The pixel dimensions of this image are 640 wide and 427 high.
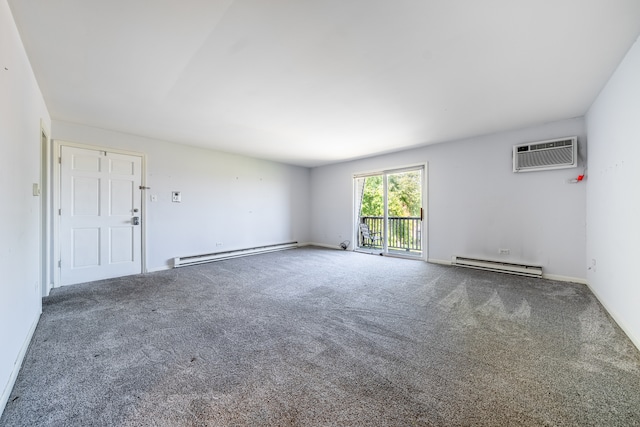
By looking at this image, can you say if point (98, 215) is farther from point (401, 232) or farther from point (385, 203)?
point (401, 232)

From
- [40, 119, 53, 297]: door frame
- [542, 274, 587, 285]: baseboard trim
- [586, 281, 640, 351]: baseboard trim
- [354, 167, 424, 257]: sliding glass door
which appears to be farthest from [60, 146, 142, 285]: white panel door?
[542, 274, 587, 285]: baseboard trim

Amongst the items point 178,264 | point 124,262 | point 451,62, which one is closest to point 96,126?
point 124,262

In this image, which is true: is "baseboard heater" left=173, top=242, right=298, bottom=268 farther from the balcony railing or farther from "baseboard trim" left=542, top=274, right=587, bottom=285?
"baseboard trim" left=542, top=274, right=587, bottom=285

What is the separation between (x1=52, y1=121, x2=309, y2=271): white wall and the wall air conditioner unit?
4.99 meters

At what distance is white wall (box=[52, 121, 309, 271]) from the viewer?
4465 mm

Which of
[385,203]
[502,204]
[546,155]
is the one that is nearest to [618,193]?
[546,155]

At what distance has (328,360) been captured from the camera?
1.84m

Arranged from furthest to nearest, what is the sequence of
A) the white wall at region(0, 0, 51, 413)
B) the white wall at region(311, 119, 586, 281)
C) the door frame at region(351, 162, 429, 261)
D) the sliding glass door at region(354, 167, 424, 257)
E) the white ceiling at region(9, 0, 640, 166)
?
the sliding glass door at region(354, 167, 424, 257)
the door frame at region(351, 162, 429, 261)
the white wall at region(311, 119, 586, 281)
the white ceiling at region(9, 0, 640, 166)
the white wall at region(0, 0, 51, 413)

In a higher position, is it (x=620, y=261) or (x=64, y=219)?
(x=64, y=219)

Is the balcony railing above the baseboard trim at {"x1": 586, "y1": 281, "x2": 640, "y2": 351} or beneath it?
above

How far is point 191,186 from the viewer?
5043 mm

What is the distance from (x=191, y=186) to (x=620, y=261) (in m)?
6.10

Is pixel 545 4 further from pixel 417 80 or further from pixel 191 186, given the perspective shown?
pixel 191 186

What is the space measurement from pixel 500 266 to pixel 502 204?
3.39ft
